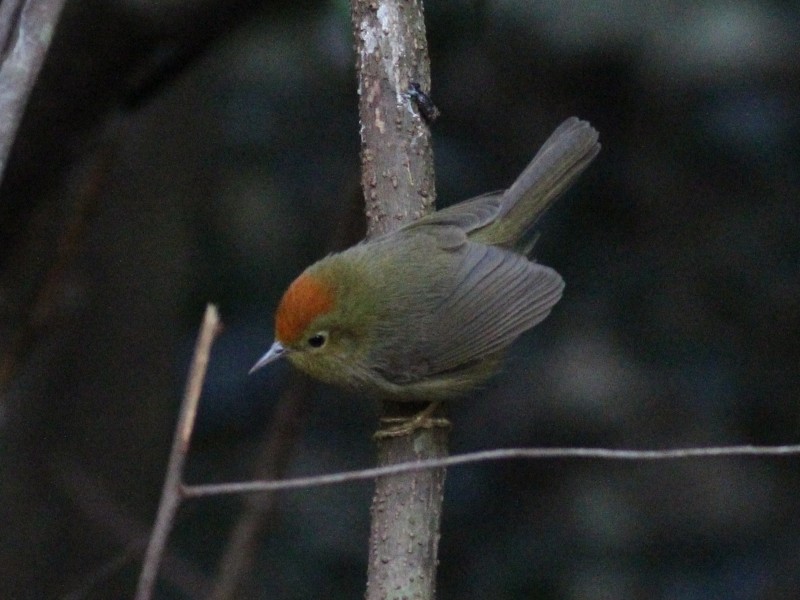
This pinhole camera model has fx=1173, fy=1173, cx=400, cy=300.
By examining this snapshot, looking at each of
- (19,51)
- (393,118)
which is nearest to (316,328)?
(393,118)

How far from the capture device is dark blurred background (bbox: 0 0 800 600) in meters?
4.10

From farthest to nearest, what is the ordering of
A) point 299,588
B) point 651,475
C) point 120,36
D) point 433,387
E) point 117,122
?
point 299,588 → point 651,475 → point 117,122 → point 120,36 → point 433,387

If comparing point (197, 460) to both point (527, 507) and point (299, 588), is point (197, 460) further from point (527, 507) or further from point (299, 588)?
point (527, 507)

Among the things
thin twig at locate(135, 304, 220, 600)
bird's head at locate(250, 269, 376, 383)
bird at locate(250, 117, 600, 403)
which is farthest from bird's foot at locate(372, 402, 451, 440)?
thin twig at locate(135, 304, 220, 600)

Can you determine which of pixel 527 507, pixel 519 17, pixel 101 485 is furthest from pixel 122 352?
pixel 519 17

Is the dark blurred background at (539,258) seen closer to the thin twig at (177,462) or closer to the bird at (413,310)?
the bird at (413,310)

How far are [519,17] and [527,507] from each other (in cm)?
183

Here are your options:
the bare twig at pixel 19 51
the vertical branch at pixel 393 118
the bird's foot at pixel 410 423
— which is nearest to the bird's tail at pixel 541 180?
the vertical branch at pixel 393 118

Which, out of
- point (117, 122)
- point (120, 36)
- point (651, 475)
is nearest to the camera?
point (120, 36)

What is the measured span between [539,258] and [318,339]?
132cm

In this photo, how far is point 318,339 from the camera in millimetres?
3258

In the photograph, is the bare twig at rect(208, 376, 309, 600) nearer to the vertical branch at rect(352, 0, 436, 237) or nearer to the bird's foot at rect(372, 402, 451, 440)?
the bird's foot at rect(372, 402, 451, 440)

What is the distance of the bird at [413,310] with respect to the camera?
10.6 ft

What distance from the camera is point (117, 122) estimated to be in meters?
4.06
